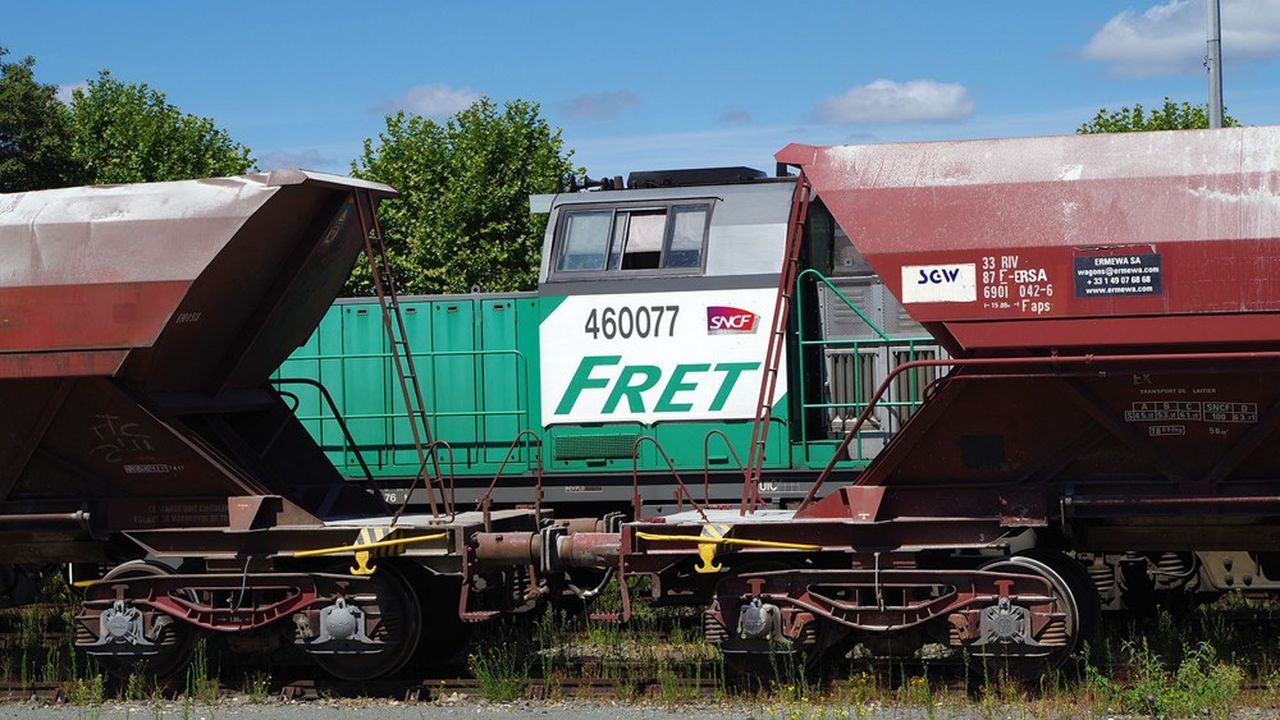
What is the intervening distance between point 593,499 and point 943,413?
474 centimetres

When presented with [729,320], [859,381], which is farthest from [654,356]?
[859,381]

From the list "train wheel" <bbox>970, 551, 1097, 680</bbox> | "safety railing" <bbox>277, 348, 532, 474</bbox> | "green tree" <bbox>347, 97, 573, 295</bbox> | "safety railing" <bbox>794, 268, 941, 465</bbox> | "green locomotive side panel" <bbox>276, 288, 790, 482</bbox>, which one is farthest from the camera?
"green tree" <bbox>347, 97, 573, 295</bbox>

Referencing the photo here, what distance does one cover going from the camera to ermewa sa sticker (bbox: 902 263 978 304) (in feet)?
29.4

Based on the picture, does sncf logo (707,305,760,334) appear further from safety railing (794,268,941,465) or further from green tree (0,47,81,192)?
green tree (0,47,81,192)

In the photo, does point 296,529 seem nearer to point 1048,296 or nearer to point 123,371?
point 123,371

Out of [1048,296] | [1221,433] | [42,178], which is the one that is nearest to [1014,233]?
[1048,296]

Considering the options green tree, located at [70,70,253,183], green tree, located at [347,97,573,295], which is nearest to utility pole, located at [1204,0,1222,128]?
green tree, located at [347,97,573,295]

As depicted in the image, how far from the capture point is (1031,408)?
30.5ft

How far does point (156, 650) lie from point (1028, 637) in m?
6.04

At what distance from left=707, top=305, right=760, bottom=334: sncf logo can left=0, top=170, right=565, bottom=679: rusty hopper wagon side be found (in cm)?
299

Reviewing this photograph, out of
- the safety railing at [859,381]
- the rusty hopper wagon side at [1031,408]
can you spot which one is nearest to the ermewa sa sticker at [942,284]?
the rusty hopper wagon side at [1031,408]

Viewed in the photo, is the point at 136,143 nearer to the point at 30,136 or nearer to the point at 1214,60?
the point at 30,136

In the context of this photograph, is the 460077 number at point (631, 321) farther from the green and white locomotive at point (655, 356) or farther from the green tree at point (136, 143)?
the green tree at point (136, 143)

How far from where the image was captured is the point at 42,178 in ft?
123
